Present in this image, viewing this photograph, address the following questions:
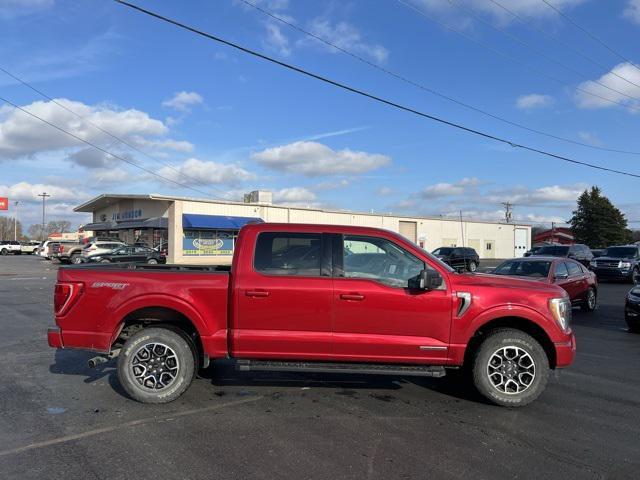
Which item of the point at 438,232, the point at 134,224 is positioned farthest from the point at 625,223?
the point at 134,224

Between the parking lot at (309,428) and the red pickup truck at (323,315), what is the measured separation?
42 centimetres

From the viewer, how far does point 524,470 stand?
3.88m

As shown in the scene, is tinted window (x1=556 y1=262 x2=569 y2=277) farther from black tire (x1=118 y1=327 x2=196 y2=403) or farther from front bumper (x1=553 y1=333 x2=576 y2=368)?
black tire (x1=118 y1=327 x2=196 y2=403)

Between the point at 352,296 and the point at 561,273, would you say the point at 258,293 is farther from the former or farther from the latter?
the point at 561,273

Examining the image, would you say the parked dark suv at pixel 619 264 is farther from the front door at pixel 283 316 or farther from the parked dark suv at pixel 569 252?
the front door at pixel 283 316

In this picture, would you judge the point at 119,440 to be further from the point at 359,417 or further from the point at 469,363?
the point at 469,363

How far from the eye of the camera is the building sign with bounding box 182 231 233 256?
40.5m

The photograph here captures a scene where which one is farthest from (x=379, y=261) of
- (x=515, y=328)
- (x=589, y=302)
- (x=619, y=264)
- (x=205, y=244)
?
(x=205, y=244)

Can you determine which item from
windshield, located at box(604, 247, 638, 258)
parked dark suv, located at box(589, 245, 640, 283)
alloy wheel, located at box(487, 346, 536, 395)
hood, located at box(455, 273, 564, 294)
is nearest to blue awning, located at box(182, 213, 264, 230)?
parked dark suv, located at box(589, 245, 640, 283)

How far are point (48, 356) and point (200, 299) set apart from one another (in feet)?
11.9

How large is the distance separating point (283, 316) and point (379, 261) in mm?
1186

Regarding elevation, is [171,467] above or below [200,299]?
below

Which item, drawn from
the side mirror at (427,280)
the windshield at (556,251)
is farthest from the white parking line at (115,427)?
the windshield at (556,251)

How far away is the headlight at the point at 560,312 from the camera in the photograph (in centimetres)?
538
